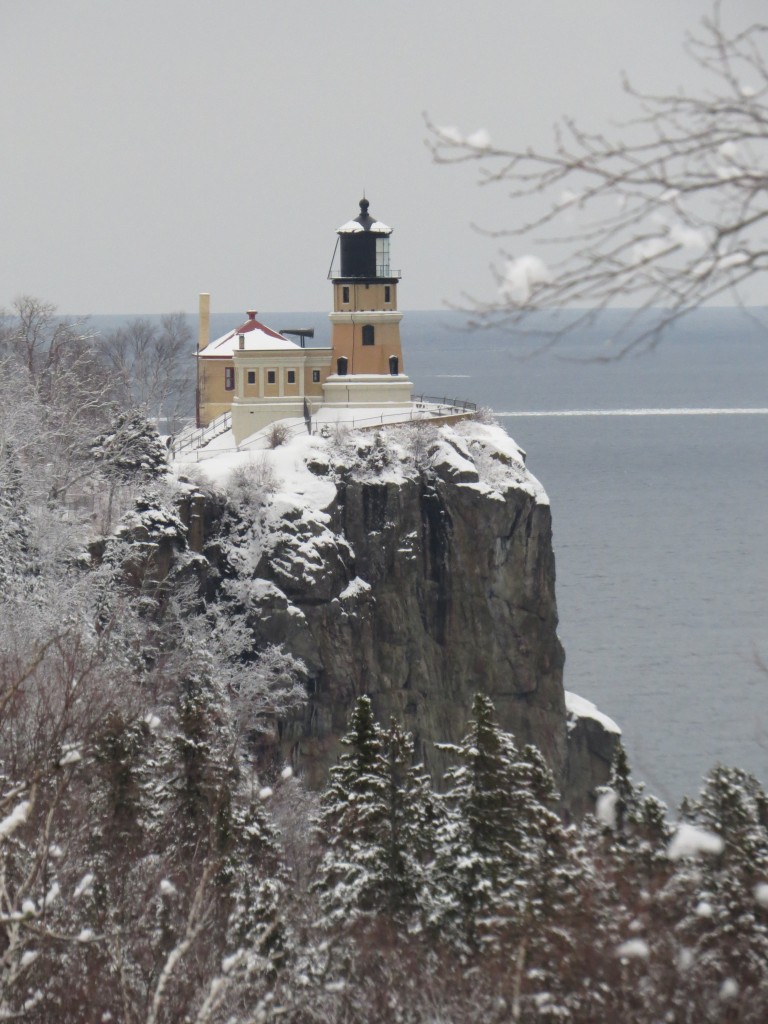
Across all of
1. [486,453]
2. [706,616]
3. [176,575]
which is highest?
[486,453]

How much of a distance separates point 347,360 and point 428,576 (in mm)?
11321

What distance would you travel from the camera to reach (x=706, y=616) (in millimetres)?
86938

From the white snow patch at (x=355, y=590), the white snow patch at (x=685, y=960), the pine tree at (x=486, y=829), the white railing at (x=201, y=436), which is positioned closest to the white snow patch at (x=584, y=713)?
the white snow patch at (x=355, y=590)

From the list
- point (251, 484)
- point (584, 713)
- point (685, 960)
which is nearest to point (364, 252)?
point (251, 484)

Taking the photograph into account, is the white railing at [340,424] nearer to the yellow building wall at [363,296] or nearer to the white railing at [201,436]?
the white railing at [201,436]

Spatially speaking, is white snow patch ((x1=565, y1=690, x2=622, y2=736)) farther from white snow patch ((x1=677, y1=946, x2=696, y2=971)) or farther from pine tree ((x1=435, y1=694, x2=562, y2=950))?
white snow patch ((x1=677, y1=946, x2=696, y2=971))

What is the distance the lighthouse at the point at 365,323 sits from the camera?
63.3 m

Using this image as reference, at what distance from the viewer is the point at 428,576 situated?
5672cm

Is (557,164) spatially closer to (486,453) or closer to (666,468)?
(486,453)

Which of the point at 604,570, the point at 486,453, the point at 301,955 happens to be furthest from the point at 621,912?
the point at 604,570

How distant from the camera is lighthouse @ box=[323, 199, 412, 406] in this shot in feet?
208

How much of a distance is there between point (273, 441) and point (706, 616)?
3645 cm

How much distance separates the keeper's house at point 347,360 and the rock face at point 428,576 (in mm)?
6327

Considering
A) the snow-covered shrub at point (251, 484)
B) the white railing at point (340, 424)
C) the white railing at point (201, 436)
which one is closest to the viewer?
the snow-covered shrub at point (251, 484)
